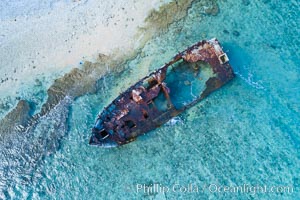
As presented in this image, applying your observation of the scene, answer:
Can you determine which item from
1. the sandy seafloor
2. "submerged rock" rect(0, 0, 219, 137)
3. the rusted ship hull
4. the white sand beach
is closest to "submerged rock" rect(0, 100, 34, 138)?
"submerged rock" rect(0, 0, 219, 137)

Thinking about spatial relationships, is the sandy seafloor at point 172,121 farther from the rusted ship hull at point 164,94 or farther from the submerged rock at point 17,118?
the rusted ship hull at point 164,94

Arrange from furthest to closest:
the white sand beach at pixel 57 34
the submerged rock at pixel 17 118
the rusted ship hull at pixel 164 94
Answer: the white sand beach at pixel 57 34 → the submerged rock at pixel 17 118 → the rusted ship hull at pixel 164 94

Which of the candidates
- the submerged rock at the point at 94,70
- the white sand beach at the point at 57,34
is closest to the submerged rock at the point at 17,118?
the submerged rock at the point at 94,70

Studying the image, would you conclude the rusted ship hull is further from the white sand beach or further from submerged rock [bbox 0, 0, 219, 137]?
the white sand beach

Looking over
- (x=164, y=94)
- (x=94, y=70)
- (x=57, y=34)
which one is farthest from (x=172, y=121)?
(x=57, y=34)

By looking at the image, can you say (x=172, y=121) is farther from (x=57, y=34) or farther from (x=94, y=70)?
(x=57, y=34)

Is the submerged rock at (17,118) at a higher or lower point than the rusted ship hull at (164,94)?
higher
